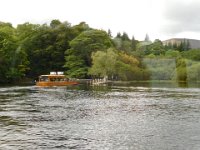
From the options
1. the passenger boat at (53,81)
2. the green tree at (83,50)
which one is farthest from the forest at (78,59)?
the passenger boat at (53,81)

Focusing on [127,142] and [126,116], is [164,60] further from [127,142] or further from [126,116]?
[127,142]

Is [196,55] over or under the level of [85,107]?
over

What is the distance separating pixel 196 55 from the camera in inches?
5994

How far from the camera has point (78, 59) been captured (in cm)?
12419

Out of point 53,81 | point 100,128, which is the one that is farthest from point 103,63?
point 100,128

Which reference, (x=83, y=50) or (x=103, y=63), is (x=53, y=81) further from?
(x=83, y=50)

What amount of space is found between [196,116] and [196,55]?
4803 inches

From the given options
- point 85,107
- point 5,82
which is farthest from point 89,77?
point 85,107

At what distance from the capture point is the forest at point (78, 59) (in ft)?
383

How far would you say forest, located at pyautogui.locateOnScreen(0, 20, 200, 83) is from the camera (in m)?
117

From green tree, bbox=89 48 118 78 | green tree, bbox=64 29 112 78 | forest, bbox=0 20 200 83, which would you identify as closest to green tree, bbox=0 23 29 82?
forest, bbox=0 20 200 83

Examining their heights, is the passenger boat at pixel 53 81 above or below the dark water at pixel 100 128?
above

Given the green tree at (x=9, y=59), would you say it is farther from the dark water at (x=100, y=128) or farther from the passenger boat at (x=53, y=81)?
the dark water at (x=100, y=128)

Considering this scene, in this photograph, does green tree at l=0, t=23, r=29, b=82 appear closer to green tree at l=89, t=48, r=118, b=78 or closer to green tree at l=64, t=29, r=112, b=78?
green tree at l=64, t=29, r=112, b=78
